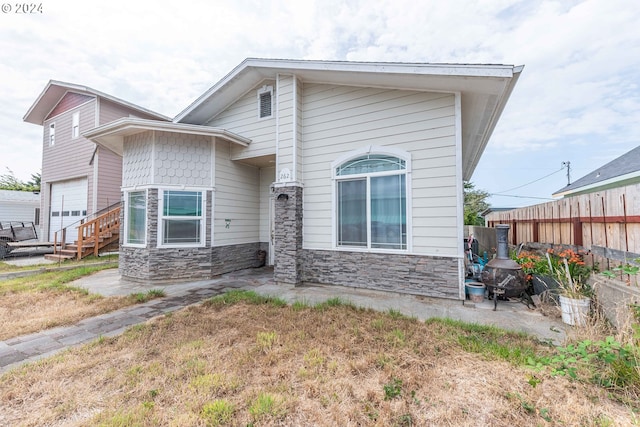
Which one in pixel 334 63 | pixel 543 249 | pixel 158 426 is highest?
pixel 334 63

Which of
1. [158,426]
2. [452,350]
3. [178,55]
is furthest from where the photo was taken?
[178,55]

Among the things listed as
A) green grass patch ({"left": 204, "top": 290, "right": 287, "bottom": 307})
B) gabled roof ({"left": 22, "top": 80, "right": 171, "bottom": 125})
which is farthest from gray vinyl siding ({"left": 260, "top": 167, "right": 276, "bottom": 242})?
gabled roof ({"left": 22, "top": 80, "right": 171, "bottom": 125})

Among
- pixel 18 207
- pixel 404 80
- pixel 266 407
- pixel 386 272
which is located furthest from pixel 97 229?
pixel 18 207

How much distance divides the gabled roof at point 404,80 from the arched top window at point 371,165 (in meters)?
1.42

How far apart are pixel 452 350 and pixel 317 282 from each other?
355 centimetres

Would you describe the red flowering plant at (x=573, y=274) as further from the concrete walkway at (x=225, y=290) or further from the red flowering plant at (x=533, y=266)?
the concrete walkway at (x=225, y=290)

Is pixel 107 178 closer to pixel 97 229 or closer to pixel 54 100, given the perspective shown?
pixel 97 229

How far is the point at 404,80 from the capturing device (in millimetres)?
5082

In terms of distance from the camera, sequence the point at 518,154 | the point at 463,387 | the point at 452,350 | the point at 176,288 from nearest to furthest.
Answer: the point at 463,387 → the point at 452,350 → the point at 176,288 → the point at 518,154

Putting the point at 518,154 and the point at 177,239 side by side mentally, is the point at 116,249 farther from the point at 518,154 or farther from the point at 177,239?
the point at 518,154

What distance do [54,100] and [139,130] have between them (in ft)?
36.6

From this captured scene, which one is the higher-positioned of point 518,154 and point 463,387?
point 518,154

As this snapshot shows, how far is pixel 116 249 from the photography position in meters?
10.9

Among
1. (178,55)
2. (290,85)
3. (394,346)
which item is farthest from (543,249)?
(178,55)
